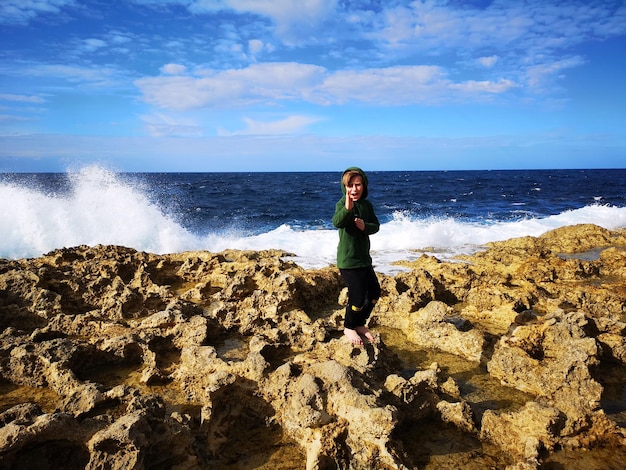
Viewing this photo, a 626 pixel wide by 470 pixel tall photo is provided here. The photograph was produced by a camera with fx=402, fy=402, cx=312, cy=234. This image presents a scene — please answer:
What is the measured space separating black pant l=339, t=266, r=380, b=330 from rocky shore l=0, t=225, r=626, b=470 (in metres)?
0.24

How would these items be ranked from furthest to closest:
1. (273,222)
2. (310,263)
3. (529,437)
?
(273,222)
(310,263)
(529,437)

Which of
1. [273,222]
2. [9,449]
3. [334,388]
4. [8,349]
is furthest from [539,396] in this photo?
[273,222]

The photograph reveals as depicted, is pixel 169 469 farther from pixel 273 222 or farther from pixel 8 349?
pixel 273 222

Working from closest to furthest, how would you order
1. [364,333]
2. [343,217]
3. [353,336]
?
[343,217]
[353,336]
[364,333]

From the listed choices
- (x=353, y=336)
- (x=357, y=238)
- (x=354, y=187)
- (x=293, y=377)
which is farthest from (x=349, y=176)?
(x=293, y=377)

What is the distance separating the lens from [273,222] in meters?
24.4

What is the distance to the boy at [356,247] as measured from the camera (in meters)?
3.36

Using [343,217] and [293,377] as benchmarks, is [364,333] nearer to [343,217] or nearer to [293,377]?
[293,377]

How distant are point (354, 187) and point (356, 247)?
20.9 inches

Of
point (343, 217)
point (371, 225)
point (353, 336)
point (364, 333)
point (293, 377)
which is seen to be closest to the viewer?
point (293, 377)

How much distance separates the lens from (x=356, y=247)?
3516mm

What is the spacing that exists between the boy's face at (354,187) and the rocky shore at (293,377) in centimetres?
129

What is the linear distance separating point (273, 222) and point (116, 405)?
853 inches

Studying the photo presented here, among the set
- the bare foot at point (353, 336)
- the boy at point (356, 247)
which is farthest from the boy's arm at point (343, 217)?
the bare foot at point (353, 336)
